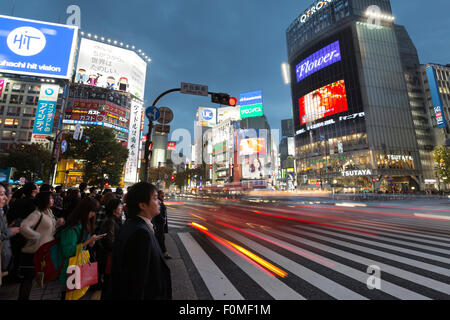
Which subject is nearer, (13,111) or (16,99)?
(13,111)

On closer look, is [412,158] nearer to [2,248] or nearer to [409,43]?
[409,43]

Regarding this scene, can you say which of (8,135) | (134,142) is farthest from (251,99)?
(8,135)

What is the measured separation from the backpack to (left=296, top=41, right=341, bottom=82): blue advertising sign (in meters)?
70.9

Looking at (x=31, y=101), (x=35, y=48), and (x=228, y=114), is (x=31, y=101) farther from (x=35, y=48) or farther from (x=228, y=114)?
(x=228, y=114)

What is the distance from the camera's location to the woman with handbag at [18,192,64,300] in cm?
306

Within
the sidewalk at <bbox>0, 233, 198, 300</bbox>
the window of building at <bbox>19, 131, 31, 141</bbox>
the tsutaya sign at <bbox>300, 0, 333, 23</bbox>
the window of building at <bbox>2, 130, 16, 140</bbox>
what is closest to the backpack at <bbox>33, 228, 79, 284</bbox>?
the sidewalk at <bbox>0, 233, 198, 300</bbox>

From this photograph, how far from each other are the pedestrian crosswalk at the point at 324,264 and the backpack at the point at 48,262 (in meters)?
2.37

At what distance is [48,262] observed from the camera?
2748mm

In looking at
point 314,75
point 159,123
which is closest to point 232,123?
point 314,75

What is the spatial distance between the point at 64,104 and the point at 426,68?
94.6 m

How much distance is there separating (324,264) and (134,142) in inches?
2261

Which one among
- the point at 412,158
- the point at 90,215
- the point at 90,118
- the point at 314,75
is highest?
the point at 314,75

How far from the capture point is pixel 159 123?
864 centimetres

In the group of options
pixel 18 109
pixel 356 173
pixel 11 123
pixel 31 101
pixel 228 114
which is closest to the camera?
pixel 356 173
